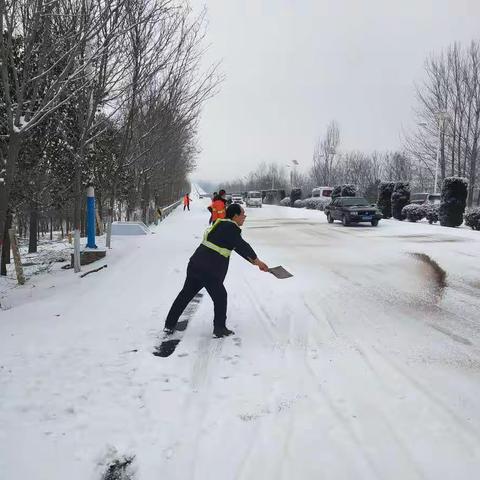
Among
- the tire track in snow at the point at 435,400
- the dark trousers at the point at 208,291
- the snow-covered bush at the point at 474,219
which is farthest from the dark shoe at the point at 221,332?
the snow-covered bush at the point at 474,219

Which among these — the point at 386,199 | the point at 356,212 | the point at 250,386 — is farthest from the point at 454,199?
the point at 250,386

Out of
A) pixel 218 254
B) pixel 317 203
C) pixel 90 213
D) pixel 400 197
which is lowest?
pixel 218 254

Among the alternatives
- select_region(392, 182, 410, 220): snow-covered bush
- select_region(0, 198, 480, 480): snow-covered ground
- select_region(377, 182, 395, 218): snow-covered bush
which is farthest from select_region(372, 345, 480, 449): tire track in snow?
select_region(377, 182, 395, 218): snow-covered bush

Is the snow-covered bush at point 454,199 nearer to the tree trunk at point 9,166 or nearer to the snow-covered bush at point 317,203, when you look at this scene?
the snow-covered bush at point 317,203

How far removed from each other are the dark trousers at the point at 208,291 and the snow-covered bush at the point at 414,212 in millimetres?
21207

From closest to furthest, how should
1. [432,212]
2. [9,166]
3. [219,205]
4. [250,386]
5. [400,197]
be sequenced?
[250,386], [9,166], [219,205], [432,212], [400,197]

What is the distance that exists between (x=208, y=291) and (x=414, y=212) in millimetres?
21467

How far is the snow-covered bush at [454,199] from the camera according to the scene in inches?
819

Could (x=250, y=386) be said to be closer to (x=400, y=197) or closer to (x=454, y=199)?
(x=454, y=199)

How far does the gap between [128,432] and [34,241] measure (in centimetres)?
2239

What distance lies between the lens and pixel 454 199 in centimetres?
2102

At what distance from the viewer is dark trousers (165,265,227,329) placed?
5121mm

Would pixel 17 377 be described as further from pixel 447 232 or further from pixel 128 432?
pixel 447 232

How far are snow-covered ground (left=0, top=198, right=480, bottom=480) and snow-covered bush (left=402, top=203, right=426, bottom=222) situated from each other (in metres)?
17.1
